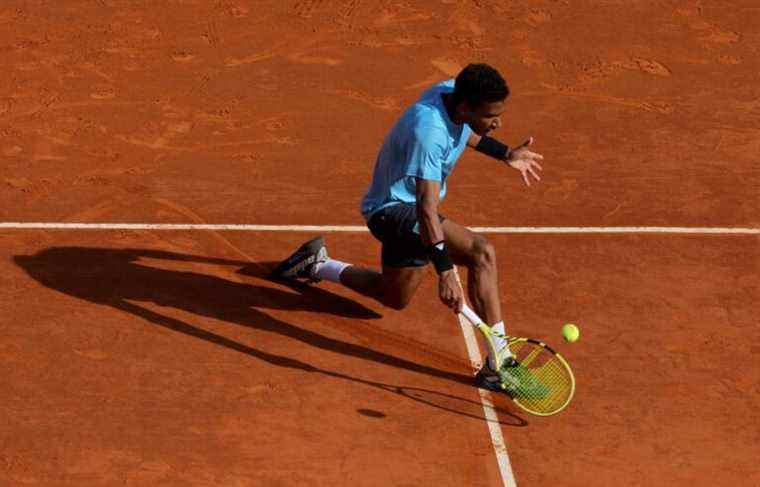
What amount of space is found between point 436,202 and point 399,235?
56cm

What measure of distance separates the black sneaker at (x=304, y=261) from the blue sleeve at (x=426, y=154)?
154 centimetres

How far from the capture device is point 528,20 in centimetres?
1423

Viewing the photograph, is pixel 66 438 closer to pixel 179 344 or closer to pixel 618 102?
pixel 179 344

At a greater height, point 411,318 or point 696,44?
point 696,44

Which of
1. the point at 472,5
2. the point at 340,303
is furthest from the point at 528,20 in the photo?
the point at 340,303

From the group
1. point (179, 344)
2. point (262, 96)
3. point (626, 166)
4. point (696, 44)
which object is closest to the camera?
point (179, 344)

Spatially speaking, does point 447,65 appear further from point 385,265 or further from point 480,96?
point 480,96

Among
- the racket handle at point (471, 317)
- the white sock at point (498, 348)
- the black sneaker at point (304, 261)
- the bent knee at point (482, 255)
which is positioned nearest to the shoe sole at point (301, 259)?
the black sneaker at point (304, 261)

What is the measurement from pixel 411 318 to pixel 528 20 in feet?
17.6

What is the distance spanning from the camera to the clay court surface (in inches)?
336

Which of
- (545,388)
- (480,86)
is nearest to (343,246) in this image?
(545,388)

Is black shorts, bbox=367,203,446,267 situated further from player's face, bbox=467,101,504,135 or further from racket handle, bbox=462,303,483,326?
player's face, bbox=467,101,504,135

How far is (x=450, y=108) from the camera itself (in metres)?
8.73

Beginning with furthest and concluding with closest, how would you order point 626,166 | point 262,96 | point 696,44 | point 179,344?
1. point 696,44
2. point 262,96
3. point 626,166
4. point 179,344
